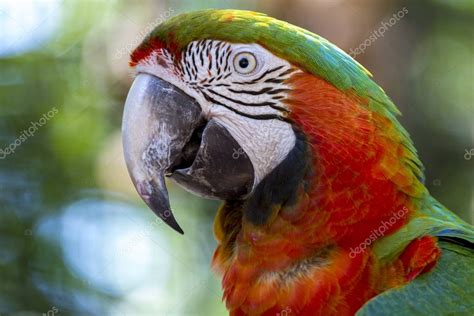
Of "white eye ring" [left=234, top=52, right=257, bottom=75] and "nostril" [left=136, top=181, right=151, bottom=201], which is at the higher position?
"white eye ring" [left=234, top=52, right=257, bottom=75]

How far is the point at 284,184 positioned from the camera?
2293 mm

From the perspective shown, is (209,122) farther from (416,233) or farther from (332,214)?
(416,233)

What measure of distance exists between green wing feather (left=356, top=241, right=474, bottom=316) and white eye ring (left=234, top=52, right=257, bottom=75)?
85 cm

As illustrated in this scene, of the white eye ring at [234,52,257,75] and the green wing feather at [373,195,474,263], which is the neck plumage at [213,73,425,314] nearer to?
the green wing feather at [373,195,474,263]

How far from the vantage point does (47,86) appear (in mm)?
4789

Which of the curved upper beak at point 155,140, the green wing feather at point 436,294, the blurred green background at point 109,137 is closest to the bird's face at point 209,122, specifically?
the curved upper beak at point 155,140

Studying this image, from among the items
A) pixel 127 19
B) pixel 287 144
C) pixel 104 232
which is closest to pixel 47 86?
pixel 127 19

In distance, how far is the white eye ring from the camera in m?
2.32

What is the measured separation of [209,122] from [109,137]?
280 centimetres

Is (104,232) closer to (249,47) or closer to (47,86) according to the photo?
(47,86)

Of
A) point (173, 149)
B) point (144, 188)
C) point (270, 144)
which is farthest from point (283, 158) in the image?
point (144, 188)

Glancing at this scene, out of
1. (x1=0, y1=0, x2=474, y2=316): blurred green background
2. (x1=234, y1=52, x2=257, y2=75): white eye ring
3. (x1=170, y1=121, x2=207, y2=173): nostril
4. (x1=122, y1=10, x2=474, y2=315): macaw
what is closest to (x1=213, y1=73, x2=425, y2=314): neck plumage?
(x1=122, y1=10, x2=474, y2=315): macaw

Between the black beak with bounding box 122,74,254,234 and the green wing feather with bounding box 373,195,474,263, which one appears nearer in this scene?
the green wing feather with bounding box 373,195,474,263

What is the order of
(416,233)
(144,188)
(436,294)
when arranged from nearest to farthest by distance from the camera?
(436,294), (416,233), (144,188)
